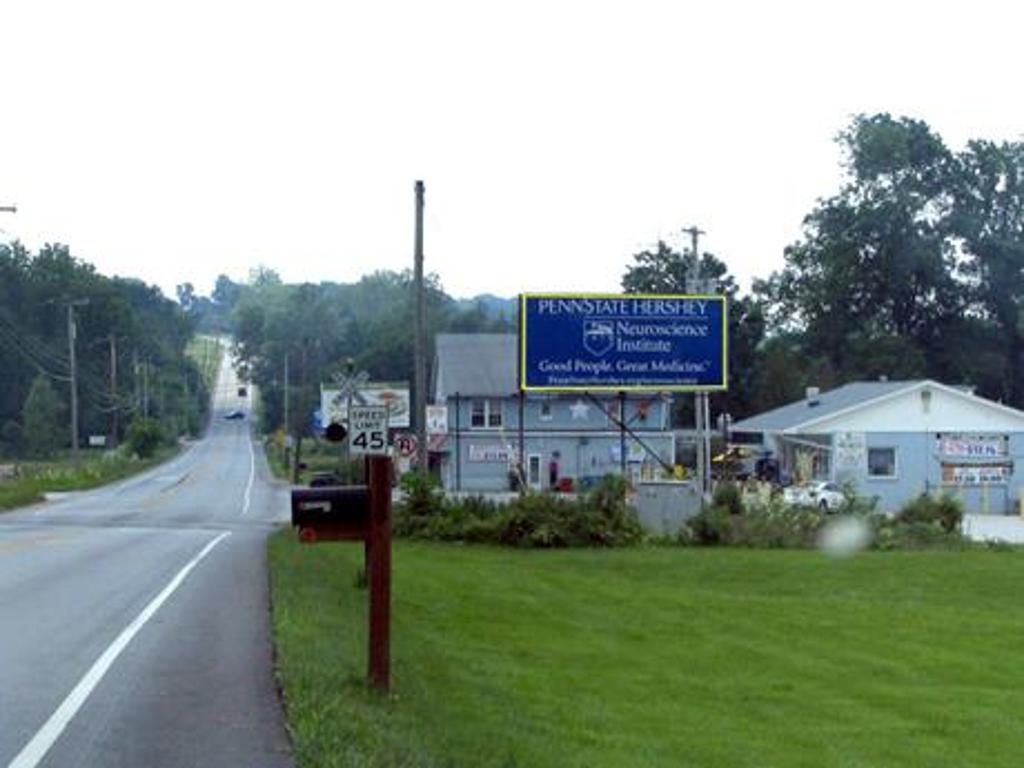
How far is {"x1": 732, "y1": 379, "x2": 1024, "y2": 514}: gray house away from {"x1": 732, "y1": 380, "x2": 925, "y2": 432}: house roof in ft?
0.50

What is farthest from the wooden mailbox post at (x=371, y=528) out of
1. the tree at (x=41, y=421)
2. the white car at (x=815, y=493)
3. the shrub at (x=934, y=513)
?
the tree at (x=41, y=421)

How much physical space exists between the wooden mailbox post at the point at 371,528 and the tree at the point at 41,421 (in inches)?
4578

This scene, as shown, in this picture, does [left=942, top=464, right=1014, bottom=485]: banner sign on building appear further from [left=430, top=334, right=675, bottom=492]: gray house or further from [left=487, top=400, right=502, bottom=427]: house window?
[left=487, top=400, right=502, bottom=427]: house window

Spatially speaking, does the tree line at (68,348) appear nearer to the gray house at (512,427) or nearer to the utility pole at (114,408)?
the utility pole at (114,408)

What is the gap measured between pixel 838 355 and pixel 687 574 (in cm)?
7541

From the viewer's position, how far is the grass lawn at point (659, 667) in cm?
1153

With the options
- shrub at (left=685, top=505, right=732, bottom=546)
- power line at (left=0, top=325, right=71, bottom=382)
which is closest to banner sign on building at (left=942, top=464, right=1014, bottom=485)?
shrub at (left=685, top=505, right=732, bottom=546)

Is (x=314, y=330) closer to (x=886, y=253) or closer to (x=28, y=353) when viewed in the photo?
(x=28, y=353)

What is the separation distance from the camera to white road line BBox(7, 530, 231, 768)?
9078 mm

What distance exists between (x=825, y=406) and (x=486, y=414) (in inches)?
646

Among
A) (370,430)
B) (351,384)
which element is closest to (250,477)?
(351,384)

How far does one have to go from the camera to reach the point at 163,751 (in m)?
9.18

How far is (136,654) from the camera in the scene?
44.5 feet

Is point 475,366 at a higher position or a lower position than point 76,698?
higher
